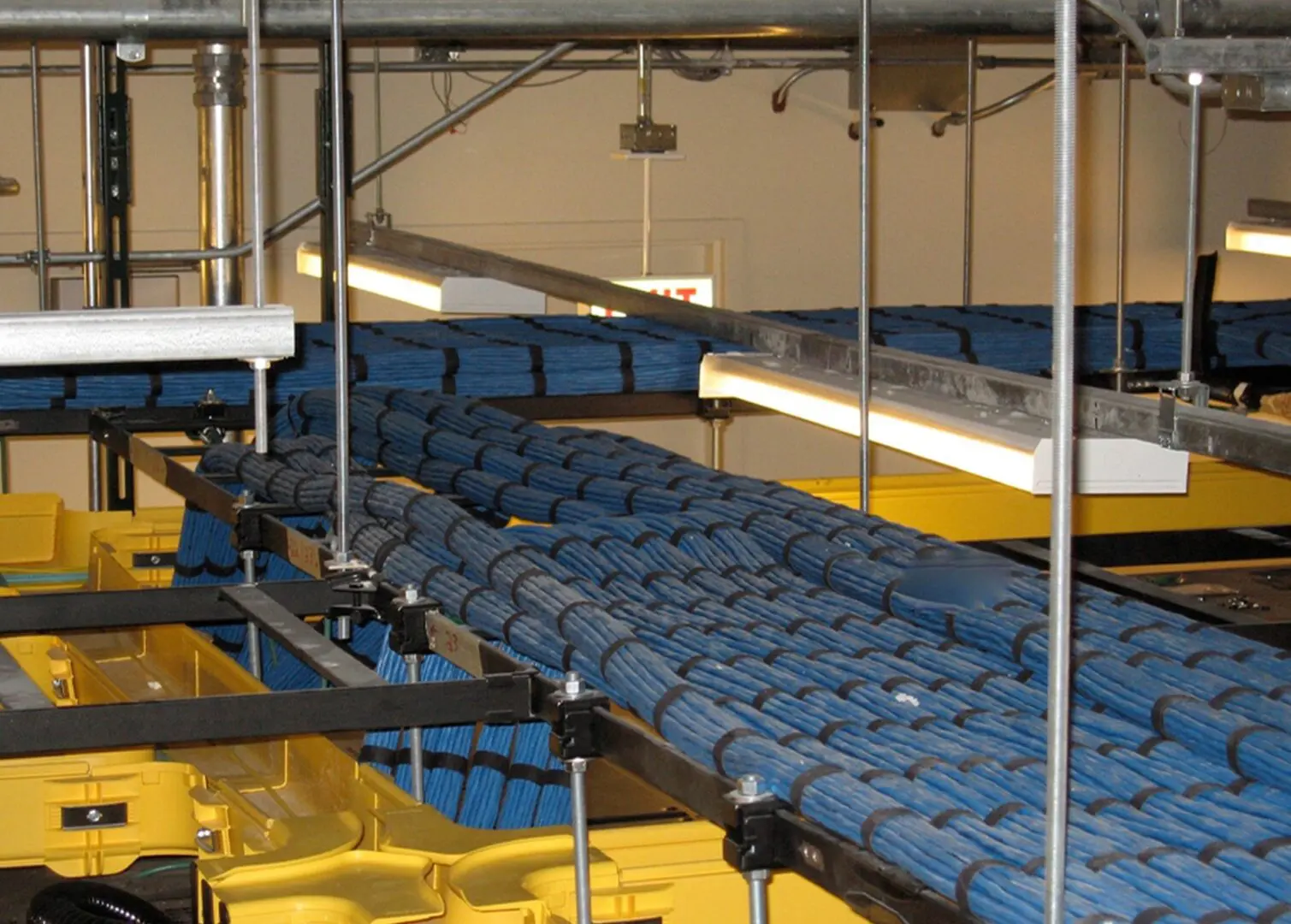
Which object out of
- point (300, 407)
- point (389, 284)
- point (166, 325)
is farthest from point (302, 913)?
point (389, 284)

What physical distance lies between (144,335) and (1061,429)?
1284 mm

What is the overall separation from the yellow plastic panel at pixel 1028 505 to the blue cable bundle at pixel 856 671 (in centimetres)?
141

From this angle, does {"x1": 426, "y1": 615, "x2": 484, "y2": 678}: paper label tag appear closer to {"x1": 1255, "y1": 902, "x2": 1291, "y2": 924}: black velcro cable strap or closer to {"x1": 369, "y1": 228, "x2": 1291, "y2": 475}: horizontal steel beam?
{"x1": 369, "y1": 228, "x2": 1291, "y2": 475}: horizontal steel beam

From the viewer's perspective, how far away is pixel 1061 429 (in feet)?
5.40

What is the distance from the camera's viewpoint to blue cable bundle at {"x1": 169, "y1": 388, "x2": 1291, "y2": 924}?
7.35ft

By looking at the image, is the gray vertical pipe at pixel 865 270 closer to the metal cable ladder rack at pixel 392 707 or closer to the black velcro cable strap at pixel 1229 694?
the metal cable ladder rack at pixel 392 707

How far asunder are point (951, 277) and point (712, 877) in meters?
8.74

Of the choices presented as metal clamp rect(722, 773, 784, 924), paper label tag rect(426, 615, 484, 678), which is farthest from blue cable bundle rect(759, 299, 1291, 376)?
metal clamp rect(722, 773, 784, 924)

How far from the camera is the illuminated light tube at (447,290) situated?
5.26 metres

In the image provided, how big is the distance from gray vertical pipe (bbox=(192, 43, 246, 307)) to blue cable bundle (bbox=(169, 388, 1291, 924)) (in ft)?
7.33

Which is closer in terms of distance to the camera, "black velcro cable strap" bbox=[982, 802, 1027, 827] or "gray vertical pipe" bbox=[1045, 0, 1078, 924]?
"gray vertical pipe" bbox=[1045, 0, 1078, 924]

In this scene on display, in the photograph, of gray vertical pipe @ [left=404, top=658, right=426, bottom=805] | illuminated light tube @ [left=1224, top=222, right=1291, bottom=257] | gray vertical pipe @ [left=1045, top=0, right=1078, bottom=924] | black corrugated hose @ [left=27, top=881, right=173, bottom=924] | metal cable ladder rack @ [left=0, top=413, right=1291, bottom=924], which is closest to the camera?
gray vertical pipe @ [left=1045, top=0, right=1078, bottom=924]

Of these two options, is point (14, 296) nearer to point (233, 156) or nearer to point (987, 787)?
point (233, 156)

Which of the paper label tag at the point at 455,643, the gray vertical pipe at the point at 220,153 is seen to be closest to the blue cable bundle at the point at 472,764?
the paper label tag at the point at 455,643
